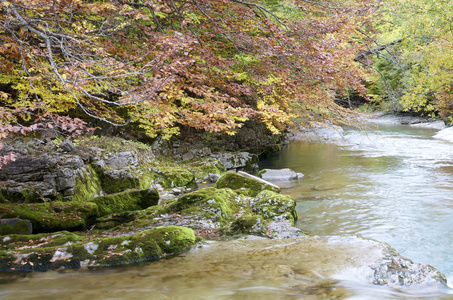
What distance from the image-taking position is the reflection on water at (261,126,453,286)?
6.90 metres

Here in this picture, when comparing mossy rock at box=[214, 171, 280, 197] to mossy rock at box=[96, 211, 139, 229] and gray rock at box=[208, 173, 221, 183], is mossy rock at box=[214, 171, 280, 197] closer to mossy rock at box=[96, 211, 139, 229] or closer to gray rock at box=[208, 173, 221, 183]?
gray rock at box=[208, 173, 221, 183]

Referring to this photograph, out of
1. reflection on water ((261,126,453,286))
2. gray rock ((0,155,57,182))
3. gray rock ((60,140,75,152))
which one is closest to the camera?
reflection on water ((261,126,453,286))

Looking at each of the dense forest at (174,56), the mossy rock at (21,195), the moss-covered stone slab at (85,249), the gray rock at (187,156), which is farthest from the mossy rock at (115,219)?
the gray rock at (187,156)

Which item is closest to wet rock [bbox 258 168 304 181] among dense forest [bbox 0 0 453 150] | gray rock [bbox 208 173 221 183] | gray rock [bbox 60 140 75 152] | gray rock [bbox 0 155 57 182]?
gray rock [bbox 208 173 221 183]

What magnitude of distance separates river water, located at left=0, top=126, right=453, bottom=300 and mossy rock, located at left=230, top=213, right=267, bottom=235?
2.07ft

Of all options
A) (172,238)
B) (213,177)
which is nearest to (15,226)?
(172,238)

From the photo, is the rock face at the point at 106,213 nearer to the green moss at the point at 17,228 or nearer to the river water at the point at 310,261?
the green moss at the point at 17,228

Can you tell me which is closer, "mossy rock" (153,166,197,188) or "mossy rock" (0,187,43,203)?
"mossy rock" (0,187,43,203)

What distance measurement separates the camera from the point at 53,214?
6504 millimetres

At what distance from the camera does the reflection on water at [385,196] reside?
22.6ft

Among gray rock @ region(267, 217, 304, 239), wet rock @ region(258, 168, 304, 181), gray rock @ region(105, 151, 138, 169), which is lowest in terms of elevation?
gray rock @ region(267, 217, 304, 239)

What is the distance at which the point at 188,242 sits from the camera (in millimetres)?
5559

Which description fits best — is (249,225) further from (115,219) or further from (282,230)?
(115,219)

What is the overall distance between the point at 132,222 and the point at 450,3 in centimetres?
1180
